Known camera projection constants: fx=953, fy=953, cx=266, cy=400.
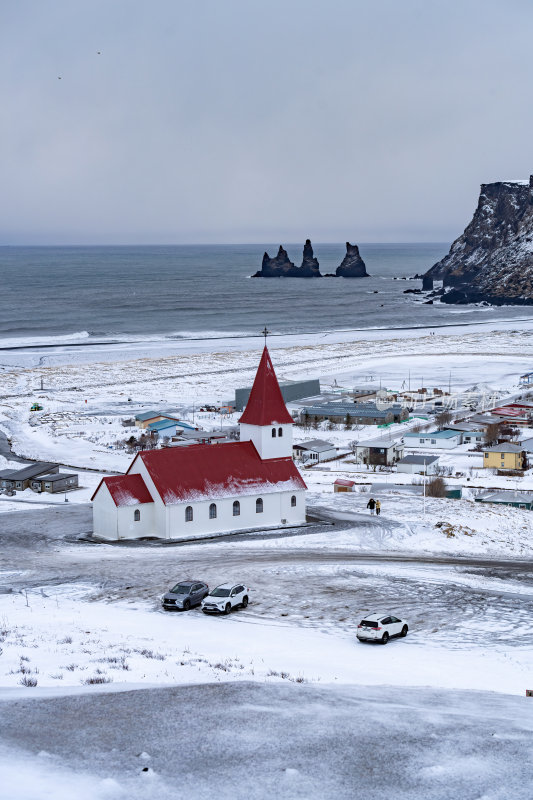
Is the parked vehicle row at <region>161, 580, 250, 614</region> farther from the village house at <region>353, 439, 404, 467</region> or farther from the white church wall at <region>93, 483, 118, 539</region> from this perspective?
the village house at <region>353, 439, 404, 467</region>

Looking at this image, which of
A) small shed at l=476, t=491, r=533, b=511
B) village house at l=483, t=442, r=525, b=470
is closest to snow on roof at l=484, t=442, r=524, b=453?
village house at l=483, t=442, r=525, b=470

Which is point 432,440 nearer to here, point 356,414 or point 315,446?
point 315,446

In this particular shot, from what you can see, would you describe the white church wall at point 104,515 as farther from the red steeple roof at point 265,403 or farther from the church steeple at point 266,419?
the red steeple roof at point 265,403

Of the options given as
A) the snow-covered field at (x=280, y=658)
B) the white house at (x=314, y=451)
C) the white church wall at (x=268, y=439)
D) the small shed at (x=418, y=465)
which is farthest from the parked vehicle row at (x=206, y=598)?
the white house at (x=314, y=451)

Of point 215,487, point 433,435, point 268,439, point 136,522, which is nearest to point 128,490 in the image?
point 136,522

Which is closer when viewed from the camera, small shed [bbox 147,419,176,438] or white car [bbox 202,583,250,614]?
white car [bbox 202,583,250,614]

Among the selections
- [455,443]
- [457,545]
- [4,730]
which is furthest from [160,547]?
[455,443]
